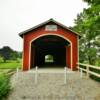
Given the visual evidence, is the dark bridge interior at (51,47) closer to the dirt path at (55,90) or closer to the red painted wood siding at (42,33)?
the red painted wood siding at (42,33)

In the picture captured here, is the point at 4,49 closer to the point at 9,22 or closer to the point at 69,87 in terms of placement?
the point at 9,22

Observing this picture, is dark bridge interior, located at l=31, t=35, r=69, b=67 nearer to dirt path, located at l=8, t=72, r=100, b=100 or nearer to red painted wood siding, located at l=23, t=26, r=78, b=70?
red painted wood siding, located at l=23, t=26, r=78, b=70

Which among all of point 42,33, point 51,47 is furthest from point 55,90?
point 51,47

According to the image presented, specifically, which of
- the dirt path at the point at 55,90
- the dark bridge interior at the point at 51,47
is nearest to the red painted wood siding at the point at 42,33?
the dark bridge interior at the point at 51,47

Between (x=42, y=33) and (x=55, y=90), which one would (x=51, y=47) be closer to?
(x=42, y=33)

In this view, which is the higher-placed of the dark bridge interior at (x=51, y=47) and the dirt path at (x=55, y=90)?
the dark bridge interior at (x=51, y=47)

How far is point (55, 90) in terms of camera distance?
10.7 metres

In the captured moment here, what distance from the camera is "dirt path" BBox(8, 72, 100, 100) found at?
978 centimetres

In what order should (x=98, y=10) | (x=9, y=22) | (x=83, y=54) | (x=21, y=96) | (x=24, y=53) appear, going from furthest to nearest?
(x=9, y=22)
(x=83, y=54)
(x=24, y=53)
(x=98, y=10)
(x=21, y=96)

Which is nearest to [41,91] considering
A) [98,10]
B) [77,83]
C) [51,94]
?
[51,94]

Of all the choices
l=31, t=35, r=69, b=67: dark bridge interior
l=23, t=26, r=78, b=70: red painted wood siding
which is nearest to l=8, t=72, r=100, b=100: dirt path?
l=23, t=26, r=78, b=70: red painted wood siding

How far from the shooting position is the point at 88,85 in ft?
38.1

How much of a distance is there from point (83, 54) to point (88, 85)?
1000 inches

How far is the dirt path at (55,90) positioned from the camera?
32.1 feet
